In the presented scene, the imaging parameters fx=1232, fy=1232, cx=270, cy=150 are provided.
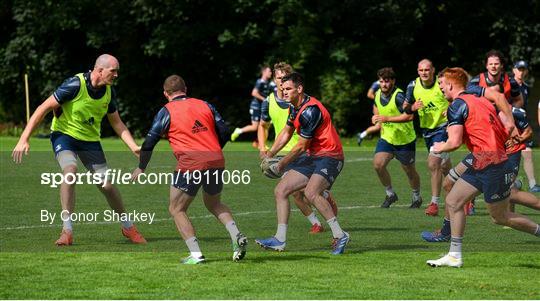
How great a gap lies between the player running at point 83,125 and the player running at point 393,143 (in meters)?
5.06

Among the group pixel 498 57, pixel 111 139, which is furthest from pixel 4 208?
pixel 111 139

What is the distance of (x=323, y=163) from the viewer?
1240 cm

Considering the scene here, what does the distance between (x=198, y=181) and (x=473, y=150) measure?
254 centimetres

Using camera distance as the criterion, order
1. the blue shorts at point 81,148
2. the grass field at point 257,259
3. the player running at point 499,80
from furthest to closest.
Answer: the player running at point 499,80
the blue shorts at point 81,148
the grass field at point 257,259

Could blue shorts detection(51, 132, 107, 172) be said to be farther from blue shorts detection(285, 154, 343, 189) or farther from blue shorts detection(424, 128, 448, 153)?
blue shorts detection(424, 128, 448, 153)

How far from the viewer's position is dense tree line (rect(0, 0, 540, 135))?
1479 inches

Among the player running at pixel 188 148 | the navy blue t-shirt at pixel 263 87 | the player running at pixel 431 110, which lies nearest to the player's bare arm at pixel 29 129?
the player running at pixel 188 148

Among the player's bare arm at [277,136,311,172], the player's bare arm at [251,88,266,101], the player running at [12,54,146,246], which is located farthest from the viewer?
the player's bare arm at [251,88,266,101]

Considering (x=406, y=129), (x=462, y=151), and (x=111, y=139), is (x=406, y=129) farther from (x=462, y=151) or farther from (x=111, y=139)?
(x=111, y=139)

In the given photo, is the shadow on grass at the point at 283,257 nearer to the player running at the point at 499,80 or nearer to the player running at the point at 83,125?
the player running at the point at 83,125

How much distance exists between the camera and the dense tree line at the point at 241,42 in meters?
37.6

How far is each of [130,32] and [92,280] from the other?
28.9 meters

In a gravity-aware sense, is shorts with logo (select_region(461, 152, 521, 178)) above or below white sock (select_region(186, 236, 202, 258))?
above
